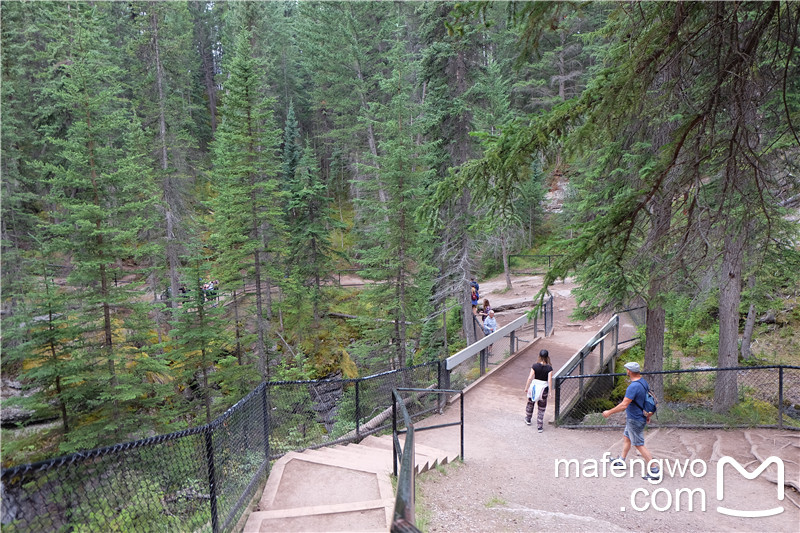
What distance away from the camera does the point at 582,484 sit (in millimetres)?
6676

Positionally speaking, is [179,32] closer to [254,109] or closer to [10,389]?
[254,109]

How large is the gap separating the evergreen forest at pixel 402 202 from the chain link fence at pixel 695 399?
974mm

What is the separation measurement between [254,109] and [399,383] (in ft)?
40.4

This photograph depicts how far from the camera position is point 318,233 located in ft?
80.1

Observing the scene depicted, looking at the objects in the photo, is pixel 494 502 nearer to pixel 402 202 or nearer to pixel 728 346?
pixel 728 346

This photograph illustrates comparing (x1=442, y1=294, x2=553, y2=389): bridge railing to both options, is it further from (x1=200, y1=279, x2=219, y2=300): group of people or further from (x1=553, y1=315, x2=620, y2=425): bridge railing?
(x1=200, y1=279, x2=219, y2=300): group of people

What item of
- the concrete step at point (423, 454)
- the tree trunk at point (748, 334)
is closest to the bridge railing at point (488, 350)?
the concrete step at point (423, 454)

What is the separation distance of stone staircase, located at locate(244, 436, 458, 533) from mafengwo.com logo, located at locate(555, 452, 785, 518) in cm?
229

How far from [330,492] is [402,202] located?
11074 mm

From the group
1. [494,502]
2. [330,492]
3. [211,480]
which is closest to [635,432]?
→ [494,502]

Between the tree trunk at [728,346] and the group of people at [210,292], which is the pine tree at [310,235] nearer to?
the group of people at [210,292]

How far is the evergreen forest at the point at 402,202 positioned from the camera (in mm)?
5109

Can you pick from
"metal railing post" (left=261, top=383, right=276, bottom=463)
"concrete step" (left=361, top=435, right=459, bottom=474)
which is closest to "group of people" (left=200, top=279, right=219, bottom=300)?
"concrete step" (left=361, top=435, right=459, bottom=474)

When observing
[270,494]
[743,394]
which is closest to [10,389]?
[270,494]
